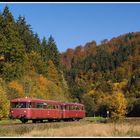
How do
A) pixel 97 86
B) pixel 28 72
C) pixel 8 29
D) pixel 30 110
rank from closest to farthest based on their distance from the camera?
pixel 30 110, pixel 8 29, pixel 28 72, pixel 97 86

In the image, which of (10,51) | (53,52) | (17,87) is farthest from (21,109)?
(53,52)

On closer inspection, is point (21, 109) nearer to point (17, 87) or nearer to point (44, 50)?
point (17, 87)

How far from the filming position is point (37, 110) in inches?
1804

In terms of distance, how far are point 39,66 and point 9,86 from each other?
3161cm

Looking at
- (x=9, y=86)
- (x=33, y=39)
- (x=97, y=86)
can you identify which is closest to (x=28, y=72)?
(x=33, y=39)

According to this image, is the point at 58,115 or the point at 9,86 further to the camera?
the point at 9,86

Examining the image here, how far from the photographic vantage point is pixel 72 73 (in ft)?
591

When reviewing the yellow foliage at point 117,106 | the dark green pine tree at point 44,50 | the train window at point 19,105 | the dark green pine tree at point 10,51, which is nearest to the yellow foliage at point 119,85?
the dark green pine tree at point 44,50

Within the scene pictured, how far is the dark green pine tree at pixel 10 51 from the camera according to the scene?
79625mm

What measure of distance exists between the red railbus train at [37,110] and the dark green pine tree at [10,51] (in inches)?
991

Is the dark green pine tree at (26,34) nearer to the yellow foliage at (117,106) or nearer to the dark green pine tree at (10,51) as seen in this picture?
the dark green pine tree at (10,51)

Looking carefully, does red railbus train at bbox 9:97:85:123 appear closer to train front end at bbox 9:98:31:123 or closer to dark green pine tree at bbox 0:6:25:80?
train front end at bbox 9:98:31:123

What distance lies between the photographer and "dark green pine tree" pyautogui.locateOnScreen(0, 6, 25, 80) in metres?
79.6

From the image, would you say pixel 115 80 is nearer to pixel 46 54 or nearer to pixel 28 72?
pixel 46 54
